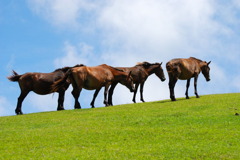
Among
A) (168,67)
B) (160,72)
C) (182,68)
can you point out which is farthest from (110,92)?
(182,68)

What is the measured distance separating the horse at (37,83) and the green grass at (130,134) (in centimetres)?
437

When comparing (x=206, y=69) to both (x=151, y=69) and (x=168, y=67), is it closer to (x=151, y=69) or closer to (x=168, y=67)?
(x=151, y=69)

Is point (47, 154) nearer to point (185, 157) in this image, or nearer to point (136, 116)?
point (185, 157)

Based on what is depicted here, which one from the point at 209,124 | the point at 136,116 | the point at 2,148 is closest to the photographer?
the point at 2,148

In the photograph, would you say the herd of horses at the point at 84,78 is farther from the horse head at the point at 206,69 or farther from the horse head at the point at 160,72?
the horse head at the point at 160,72

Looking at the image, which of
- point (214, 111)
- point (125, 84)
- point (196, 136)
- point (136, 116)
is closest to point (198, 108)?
point (214, 111)

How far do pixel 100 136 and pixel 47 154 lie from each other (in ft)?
9.65

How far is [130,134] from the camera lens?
659 inches

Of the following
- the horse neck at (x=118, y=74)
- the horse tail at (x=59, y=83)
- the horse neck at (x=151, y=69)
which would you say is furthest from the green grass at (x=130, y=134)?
the horse neck at (x=151, y=69)

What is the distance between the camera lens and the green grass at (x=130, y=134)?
13.9 meters

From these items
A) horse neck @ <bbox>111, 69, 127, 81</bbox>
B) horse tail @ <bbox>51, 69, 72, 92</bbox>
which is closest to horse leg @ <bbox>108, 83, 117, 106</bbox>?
horse neck @ <bbox>111, 69, 127, 81</bbox>

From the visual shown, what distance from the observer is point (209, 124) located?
17922 millimetres

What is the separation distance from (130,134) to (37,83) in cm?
1266

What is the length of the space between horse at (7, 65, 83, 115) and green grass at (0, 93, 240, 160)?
4.37 metres
